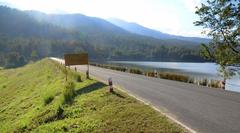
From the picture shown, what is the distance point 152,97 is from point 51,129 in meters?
6.93

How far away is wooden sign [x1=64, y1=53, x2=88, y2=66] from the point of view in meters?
31.8

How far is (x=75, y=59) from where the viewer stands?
1259 inches

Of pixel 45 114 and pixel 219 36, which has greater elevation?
pixel 219 36

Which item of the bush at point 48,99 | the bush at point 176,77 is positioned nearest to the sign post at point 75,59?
the bush at point 48,99

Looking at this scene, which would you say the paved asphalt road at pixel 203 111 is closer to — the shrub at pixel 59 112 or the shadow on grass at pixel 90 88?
the shrub at pixel 59 112

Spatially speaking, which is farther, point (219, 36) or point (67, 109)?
point (219, 36)

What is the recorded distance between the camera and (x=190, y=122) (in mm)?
12602

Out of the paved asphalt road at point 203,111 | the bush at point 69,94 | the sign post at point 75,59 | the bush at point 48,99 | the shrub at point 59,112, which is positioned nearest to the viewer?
the paved asphalt road at point 203,111

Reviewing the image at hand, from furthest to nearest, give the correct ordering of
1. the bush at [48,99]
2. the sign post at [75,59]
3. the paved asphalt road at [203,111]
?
the sign post at [75,59], the bush at [48,99], the paved asphalt road at [203,111]

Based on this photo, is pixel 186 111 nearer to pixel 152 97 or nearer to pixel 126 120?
pixel 126 120

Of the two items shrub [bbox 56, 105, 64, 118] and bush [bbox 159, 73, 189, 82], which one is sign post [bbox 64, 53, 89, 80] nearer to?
bush [bbox 159, 73, 189, 82]

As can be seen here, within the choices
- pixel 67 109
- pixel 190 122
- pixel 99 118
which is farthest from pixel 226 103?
pixel 67 109

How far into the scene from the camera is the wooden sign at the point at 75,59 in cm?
3178

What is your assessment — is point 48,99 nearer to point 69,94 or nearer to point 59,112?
point 69,94
